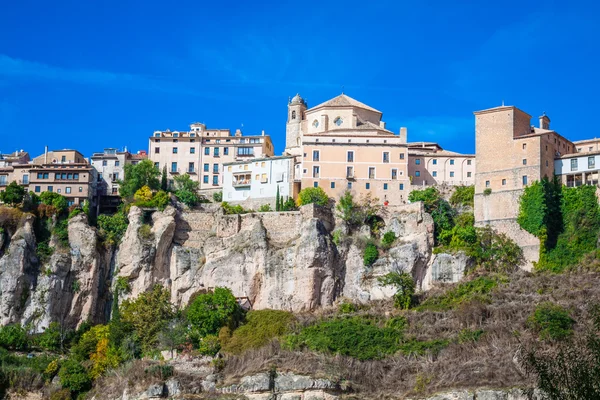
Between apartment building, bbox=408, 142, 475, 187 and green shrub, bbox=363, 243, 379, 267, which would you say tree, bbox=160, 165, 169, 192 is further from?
apartment building, bbox=408, 142, 475, 187

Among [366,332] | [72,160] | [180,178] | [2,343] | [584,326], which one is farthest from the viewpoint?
[72,160]

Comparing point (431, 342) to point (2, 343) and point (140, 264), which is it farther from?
→ point (2, 343)

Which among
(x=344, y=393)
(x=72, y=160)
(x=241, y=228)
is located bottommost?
(x=344, y=393)

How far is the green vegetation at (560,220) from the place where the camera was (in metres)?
56.7

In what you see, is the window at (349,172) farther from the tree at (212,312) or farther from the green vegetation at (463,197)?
the tree at (212,312)

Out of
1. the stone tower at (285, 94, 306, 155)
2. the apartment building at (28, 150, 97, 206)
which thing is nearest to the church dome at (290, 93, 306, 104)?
the stone tower at (285, 94, 306, 155)

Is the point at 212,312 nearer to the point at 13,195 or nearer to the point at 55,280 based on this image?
the point at 55,280

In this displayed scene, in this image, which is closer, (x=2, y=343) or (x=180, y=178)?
(x=2, y=343)

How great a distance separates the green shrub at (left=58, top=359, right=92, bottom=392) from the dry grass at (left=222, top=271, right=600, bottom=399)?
7.96 metres

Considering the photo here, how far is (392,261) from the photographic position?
193 feet

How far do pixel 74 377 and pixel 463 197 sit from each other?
26.3 meters

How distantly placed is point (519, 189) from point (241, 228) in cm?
1716

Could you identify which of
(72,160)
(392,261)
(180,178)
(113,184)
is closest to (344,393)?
(392,261)

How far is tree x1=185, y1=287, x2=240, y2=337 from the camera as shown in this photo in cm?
5528
